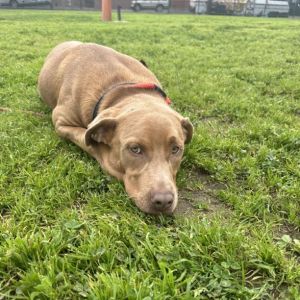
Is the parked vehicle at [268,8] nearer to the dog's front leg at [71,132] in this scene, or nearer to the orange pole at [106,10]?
the orange pole at [106,10]

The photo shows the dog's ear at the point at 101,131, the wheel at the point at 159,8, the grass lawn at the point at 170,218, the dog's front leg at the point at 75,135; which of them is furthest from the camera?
the wheel at the point at 159,8

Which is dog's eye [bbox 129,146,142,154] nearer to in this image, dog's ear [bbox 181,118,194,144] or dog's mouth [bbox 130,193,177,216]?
dog's mouth [bbox 130,193,177,216]

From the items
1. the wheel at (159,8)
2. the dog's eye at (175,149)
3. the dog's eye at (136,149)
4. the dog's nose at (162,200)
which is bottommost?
the wheel at (159,8)

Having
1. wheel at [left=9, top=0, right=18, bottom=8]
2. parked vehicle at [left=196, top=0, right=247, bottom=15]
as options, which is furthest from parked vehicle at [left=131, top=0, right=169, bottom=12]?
wheel at [left=9, top=0, right=18, bottom=8]

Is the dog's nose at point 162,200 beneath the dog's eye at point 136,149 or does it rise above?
beneath

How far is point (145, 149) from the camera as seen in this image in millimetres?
3484

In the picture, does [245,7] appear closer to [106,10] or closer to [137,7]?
[137,7]

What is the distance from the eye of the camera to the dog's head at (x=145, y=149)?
3195 millimetres

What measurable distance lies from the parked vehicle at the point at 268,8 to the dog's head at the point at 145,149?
121ft

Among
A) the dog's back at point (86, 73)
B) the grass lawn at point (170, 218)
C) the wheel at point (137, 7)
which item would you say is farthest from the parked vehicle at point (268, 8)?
the dog's back at point (86, 73)

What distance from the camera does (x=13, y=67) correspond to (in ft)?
27.2

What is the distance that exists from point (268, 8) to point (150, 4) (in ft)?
36.4

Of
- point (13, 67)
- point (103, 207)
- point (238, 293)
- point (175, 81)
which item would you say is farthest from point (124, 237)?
point (13, 67)

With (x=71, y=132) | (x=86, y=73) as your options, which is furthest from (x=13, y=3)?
(x=71, y=132)
